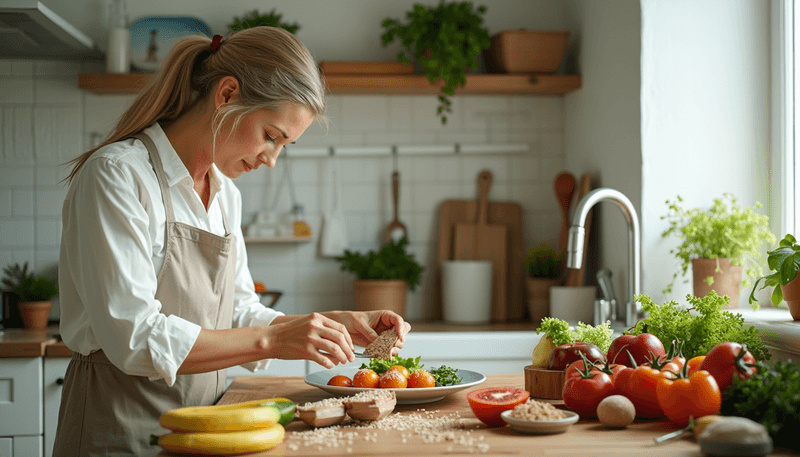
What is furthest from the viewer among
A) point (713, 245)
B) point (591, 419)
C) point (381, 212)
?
point (381, 212)

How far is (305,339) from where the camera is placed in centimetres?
129

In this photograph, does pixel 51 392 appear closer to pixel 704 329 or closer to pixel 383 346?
pixel 383 346

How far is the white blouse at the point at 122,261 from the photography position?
4.03 feet

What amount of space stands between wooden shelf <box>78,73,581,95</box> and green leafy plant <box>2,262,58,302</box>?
0.78 meters

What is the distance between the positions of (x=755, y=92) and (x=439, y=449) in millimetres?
1969

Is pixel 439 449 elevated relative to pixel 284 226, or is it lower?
lower

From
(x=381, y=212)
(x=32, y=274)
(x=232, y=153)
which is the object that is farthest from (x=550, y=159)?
(x=32, y=274)

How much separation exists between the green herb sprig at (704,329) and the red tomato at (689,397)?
0.35 metres

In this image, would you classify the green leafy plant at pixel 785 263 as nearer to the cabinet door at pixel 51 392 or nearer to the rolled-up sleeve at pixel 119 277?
the rolled-up sleeve at pixel 119 277

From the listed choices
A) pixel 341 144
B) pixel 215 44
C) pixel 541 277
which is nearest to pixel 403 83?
pixel 341 144

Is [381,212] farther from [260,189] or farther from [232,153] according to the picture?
[232,153]

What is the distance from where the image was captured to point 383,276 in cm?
294

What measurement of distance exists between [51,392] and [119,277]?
1.46 metres

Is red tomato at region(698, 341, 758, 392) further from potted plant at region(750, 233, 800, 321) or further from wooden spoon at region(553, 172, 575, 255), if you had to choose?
wooden spoon at region(553, 172, 575, 255)
